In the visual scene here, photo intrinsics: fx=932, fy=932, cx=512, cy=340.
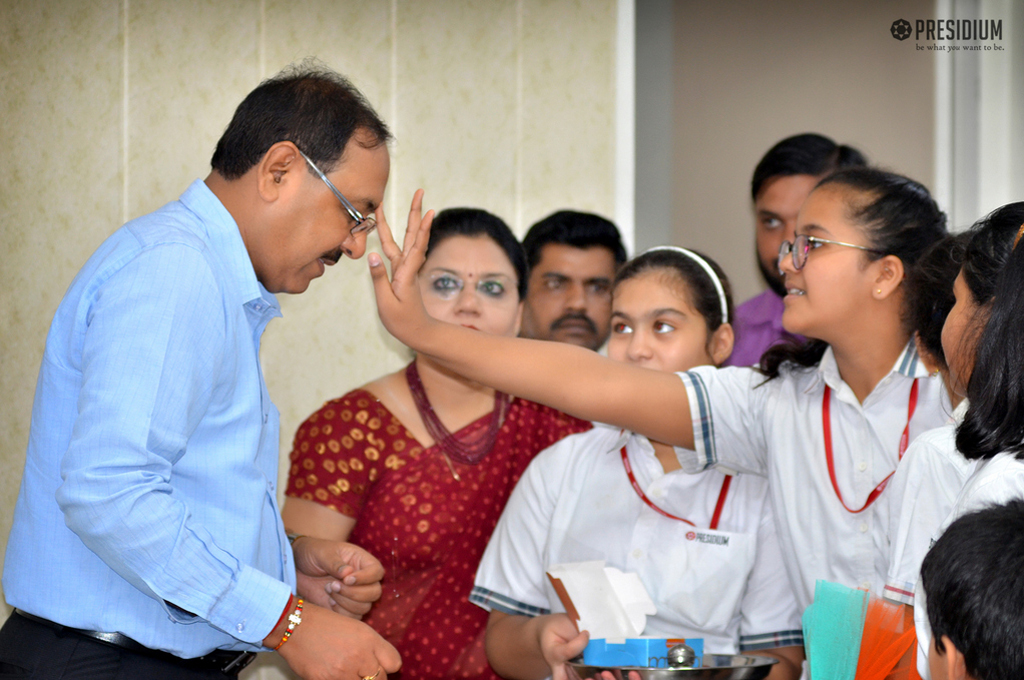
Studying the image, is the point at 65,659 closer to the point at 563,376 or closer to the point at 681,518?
the point at 563,376

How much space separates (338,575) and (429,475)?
2.02 feet

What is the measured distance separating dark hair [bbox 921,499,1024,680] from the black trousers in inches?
44.9

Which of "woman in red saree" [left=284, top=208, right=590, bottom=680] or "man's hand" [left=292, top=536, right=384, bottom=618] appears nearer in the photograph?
"man's hand" [left=292, top=536, right=384, bottom=618]

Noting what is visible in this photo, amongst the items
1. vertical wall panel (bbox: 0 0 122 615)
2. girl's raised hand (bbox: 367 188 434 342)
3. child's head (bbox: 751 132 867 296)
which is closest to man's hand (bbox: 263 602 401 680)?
girl's raised hand (bbox: 367 188 434 342)

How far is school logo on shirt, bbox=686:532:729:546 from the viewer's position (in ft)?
6.76

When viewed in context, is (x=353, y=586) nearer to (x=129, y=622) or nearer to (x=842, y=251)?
(x=129, y=622)

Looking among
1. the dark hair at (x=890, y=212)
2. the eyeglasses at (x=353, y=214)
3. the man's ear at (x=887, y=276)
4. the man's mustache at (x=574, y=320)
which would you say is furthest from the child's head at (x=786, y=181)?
the eyeglasses at (x=353, y=214)

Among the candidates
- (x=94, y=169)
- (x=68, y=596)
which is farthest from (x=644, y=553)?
(x=94, y=169)

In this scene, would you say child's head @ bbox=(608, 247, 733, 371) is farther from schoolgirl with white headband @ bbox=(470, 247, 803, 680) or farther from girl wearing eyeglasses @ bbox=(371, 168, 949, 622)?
girl wearing eyeglasses @ bbox=(371, 168, 949, 622)

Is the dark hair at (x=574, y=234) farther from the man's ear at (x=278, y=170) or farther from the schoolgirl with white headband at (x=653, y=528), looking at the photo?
the man's ear at (x=278, y=170)

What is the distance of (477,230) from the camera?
261 cm

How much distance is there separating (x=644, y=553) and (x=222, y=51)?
2.20 m

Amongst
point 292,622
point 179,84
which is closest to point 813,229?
point 292,622

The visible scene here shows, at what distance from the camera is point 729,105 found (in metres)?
3.88
